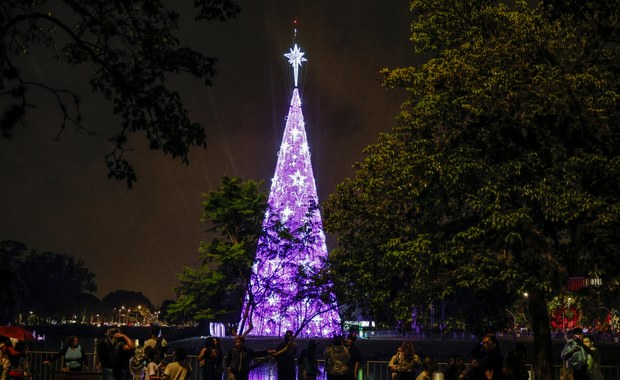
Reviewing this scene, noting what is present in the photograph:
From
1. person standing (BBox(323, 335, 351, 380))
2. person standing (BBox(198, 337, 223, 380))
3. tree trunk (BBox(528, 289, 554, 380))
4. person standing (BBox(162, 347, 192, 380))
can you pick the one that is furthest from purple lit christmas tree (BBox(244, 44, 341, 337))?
person standing (BBox(162, 347, 192, 380))

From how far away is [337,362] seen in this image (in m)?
16.6

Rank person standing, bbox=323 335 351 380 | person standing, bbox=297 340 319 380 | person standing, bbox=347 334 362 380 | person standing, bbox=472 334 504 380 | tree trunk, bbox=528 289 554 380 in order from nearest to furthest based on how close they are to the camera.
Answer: person standing, bbox=472 334 504 380 < person standing, bbox=323 335 351 380 < person standing, bbox=347 334 362 380 < person standing, bbox=297 340 319 380 < tree trunk, bbox=528 289 554 380

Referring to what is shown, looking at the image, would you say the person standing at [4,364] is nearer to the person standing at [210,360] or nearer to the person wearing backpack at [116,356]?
the person wearing backpack at [116,356]

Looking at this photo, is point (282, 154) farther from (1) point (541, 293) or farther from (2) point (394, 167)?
(1) point (541, 293)

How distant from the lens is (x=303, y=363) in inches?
743

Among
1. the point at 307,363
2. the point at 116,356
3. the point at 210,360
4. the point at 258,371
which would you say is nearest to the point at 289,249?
the point at 258,371

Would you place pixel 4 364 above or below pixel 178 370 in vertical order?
above

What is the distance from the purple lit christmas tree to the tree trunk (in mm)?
15131

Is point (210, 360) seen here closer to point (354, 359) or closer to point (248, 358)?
point (248, 358)

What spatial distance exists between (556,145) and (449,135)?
3440 mm

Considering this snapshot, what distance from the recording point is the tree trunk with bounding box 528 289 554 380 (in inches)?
969

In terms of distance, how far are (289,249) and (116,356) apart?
24.9 m

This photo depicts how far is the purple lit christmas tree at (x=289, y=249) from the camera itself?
41281 mm

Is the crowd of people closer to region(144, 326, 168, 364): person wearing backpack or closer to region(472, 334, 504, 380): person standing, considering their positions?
region(144, 326, 168, 364): person wearing backpack
